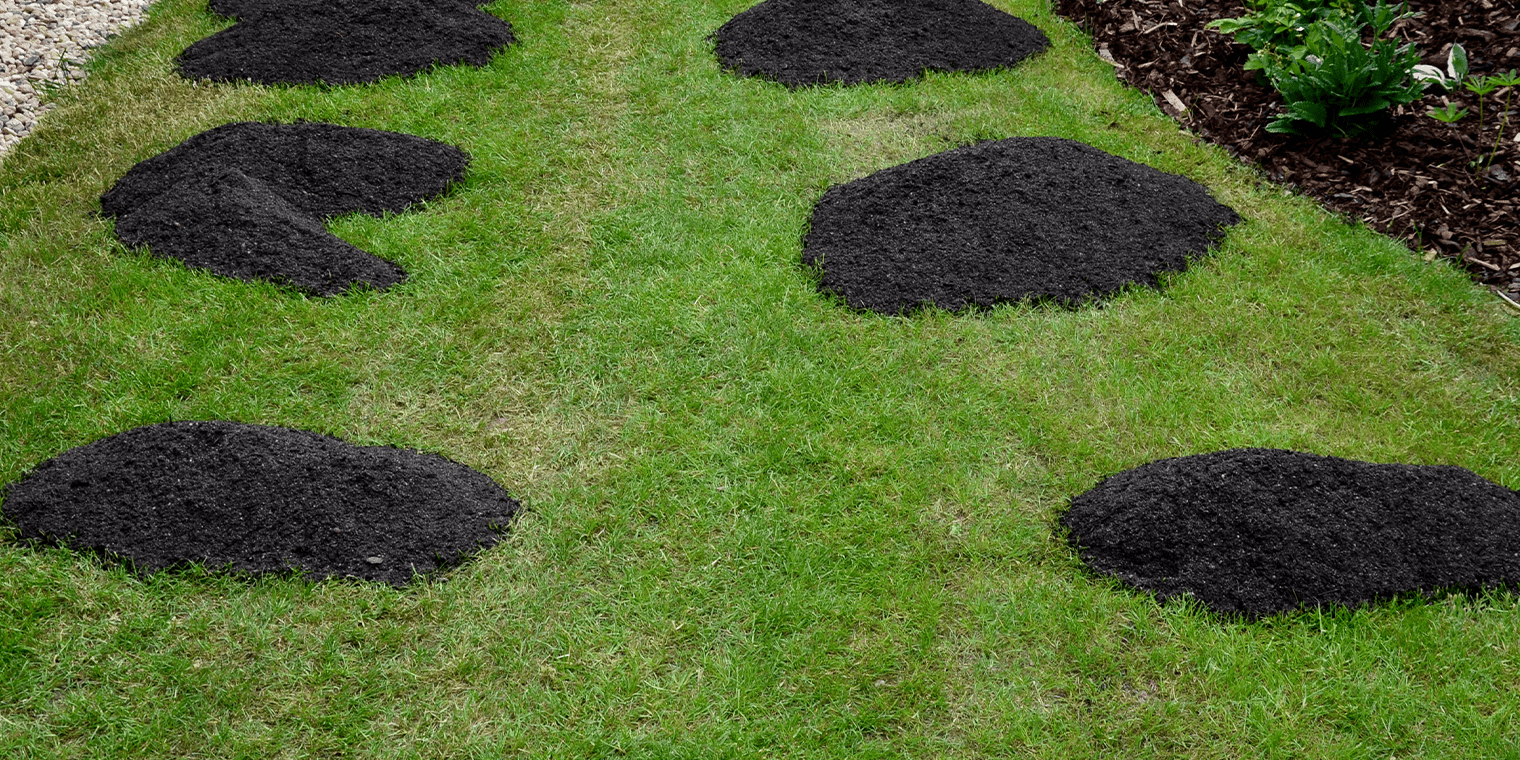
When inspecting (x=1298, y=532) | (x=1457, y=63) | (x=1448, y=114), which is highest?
(x=1457, y=63)

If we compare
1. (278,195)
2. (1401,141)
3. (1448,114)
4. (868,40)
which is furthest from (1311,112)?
(278,195)

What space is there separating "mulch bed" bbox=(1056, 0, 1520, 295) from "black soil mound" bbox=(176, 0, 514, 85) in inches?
166

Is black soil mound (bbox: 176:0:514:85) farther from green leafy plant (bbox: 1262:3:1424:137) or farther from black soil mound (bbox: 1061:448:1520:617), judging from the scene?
black soil mound (bbox: 1061:448:1520:617)

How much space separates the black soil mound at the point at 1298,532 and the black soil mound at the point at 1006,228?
1.33 m

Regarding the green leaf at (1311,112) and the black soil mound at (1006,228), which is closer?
the black soil mound at (1006,228)

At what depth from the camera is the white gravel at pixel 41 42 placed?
6145 mm

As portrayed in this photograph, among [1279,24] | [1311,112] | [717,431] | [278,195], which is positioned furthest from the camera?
[1279,24]

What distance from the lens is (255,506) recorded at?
3.46 m

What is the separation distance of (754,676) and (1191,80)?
16.0ft

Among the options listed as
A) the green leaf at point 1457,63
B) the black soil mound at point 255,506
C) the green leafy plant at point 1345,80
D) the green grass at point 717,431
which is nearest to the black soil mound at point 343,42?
the green grass at point 717,431

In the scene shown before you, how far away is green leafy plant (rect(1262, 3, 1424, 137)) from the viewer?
210 inches

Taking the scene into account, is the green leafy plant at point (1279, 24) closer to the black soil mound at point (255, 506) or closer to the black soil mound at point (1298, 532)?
the black soil mound at point (1298, 532)

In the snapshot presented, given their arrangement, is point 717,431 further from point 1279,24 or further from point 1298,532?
point 1279,24

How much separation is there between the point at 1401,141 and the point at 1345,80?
16.9 inches
